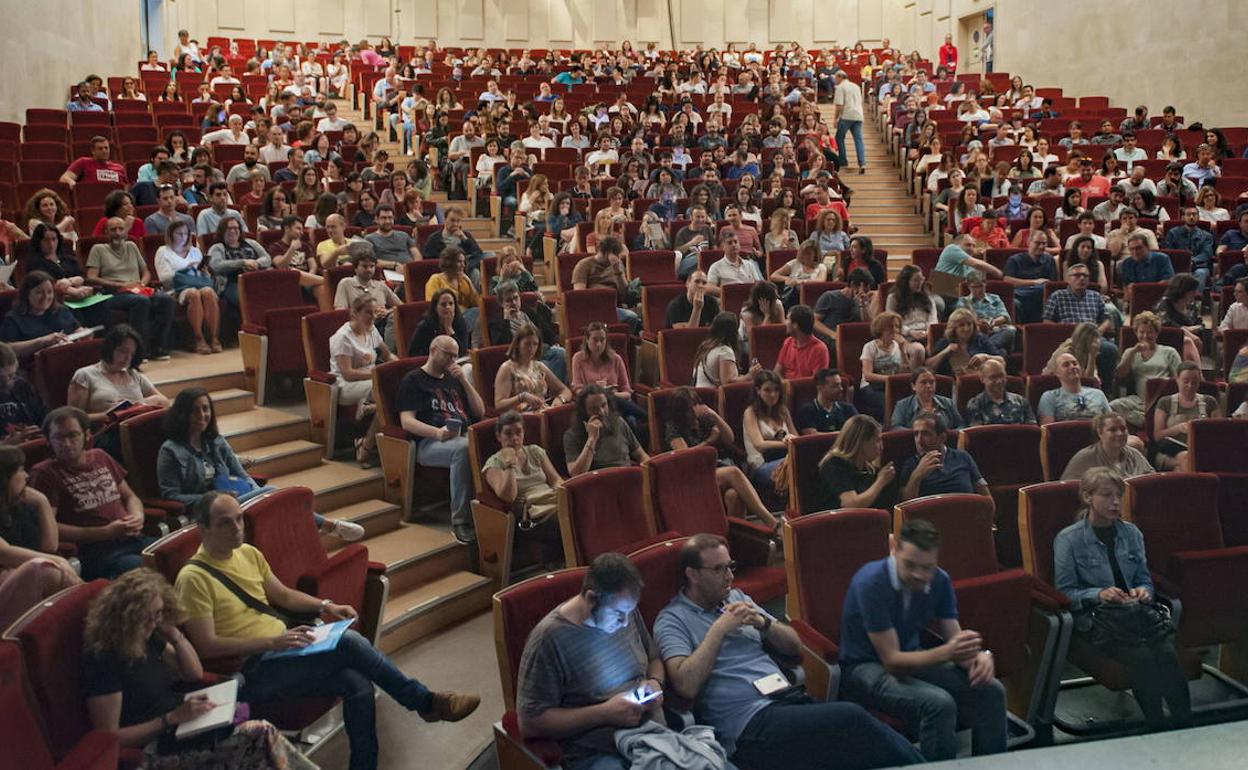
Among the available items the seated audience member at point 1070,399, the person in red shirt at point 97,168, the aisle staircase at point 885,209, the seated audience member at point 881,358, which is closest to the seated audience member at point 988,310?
the seated audience member at point 881,358

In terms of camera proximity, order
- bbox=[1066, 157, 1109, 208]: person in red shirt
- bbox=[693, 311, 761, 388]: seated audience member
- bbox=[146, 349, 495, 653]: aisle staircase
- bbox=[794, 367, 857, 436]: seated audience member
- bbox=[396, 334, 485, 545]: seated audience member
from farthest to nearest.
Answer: bbox=[1066, 157, 1109, 208]: person in red shirt < bbox=[693, 311, 761, 388]: seated audience member < bbox=[794, 367, 857, 436]: seated audience member < bbox=[396, 334, 485, 545]: seated audience member < bbox=[146, 349, 495, 653]: aisle staircase

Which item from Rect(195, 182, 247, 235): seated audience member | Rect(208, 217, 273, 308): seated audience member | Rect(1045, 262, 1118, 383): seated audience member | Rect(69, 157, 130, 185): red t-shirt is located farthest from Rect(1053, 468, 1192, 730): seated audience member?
Rect(69, 157, 130, 185): red t-shirt

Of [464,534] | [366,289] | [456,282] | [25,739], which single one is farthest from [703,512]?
[366,289]

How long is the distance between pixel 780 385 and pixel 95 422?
2.48 metres

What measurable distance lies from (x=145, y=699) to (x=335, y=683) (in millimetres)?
480

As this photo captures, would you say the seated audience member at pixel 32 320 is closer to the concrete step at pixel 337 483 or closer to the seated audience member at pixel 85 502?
the concrete step at pixel 337 483

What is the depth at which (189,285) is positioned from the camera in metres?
5.73

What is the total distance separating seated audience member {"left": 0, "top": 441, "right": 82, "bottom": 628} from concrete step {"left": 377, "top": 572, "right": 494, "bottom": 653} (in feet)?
3.13

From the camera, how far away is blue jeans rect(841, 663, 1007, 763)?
2799 millimetres

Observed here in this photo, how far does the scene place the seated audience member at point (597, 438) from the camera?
420cm

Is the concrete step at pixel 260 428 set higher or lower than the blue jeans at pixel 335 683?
higher

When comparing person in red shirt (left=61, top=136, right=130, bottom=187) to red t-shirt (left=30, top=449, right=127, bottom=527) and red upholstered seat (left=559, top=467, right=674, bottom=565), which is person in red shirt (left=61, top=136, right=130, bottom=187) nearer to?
red t-shirt (left=30, top=449, right=127, bottom=527)

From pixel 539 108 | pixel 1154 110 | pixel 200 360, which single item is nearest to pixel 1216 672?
pixel 200 360

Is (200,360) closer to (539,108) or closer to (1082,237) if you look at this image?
(1082,237)
